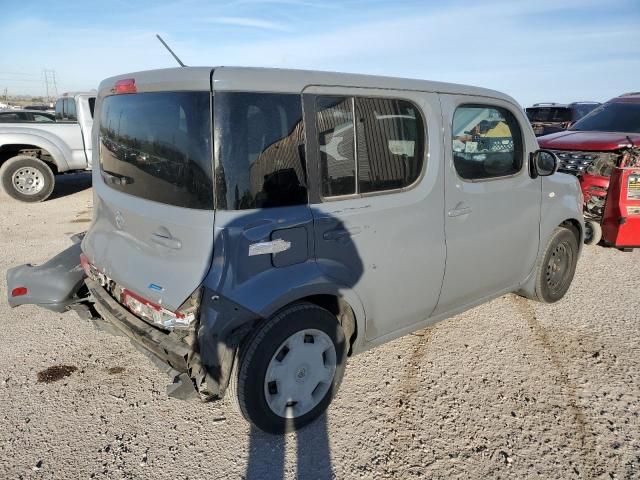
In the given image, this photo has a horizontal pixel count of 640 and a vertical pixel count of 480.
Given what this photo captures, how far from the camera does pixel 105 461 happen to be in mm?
2418

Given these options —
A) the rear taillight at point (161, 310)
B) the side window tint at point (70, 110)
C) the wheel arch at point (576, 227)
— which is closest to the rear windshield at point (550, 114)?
the wheel arch at point (576, 227)

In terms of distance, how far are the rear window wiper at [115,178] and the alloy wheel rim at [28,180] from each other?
7230mm

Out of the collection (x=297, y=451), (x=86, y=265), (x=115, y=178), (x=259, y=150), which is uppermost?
(x=259, y=150)

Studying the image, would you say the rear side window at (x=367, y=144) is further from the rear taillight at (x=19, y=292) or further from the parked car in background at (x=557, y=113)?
the parked car in background at (x=557, y=113)

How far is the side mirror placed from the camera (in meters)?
3.59

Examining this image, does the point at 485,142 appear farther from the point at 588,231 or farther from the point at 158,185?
the point at 588,231

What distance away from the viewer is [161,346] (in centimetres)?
236

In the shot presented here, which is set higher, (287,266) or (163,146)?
(163,146)

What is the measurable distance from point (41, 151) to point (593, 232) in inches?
389

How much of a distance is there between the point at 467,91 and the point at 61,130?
8.67 meters

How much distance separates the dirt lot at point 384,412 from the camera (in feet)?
7.92

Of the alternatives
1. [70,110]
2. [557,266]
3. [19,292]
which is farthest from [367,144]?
[70,110]

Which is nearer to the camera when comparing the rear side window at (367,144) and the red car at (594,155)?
the rear side window at (367,144)

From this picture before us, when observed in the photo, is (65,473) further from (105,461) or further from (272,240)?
(272,240)
